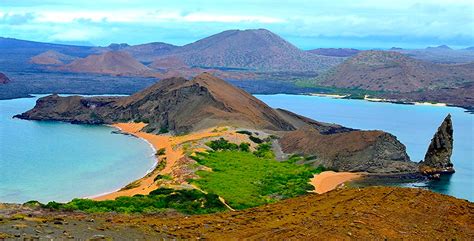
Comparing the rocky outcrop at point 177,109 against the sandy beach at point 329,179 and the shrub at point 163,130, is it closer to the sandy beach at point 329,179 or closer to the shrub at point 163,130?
the shrub at point 163,130

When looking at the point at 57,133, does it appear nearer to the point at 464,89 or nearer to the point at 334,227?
the point at 334,227

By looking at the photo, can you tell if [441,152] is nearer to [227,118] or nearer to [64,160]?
[227,118]

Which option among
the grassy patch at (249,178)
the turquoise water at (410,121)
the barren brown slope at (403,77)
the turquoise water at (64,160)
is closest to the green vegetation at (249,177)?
the grassy patch at (249,178)

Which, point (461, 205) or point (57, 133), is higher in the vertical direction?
point (461, 205)

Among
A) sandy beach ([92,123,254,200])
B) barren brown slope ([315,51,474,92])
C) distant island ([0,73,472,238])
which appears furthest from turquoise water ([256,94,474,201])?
barren brown slope ([315,51,474,92])

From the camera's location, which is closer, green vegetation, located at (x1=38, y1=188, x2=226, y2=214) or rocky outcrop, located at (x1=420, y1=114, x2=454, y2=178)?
green vegetation, located at (x1=38, y1=188, x2=226, y2=214)

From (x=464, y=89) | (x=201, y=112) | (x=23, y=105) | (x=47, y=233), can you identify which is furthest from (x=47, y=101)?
(x=464, y=89)

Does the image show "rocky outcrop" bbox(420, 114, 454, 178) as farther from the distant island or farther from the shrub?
the shrub
